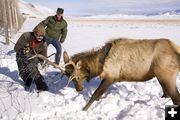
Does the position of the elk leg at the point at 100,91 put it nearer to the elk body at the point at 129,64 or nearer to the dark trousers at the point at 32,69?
the elk body at the point at 129,64

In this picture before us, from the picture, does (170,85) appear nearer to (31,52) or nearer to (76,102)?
(76,102)

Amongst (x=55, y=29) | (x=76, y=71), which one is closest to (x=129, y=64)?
(x=76, y=71)

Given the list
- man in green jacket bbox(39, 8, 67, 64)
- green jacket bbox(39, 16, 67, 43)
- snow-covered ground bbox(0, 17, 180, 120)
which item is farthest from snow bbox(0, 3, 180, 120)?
green jacket bbox(39, 16, 67, 43)

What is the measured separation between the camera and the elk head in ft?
29.1

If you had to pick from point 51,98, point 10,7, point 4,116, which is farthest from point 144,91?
point 10,7

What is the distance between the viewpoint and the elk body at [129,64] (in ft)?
25.0

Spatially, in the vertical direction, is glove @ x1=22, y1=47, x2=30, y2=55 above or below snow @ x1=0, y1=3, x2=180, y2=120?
above

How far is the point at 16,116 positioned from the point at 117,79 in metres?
2.39

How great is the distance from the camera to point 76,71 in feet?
29.1

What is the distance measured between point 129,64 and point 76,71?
4.56ft

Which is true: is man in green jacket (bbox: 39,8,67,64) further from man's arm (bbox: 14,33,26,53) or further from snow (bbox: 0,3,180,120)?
man's arm (bbox: 14,33,26,53)

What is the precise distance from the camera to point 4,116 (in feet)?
23.5

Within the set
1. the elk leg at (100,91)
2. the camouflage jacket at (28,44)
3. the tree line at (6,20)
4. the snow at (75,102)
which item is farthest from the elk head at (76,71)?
the tree line at (6,20)

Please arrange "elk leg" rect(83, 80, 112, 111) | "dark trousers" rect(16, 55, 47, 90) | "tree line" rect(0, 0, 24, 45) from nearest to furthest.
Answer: "elk leg" rect(83, 80, 112, 111), "dark trousers" rect(16, 55, 47, 90), "tree line" rect(0, 0, 24, 45)
